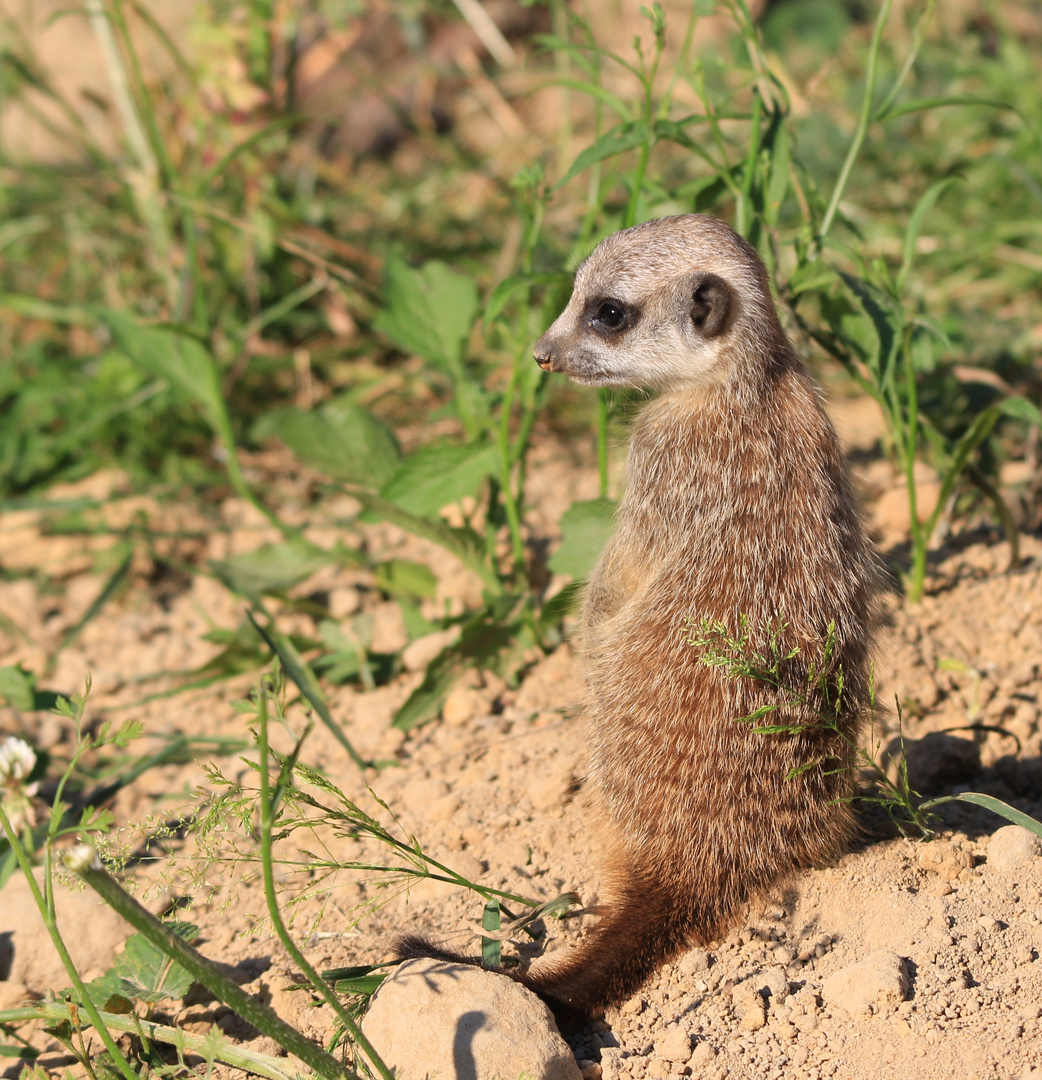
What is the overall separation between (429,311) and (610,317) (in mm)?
1042

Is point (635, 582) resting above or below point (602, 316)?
below

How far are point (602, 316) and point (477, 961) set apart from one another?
153cm

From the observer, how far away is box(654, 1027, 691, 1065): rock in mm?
2010

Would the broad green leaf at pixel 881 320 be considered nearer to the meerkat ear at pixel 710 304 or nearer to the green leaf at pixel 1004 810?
the meerkat ear at pixel 710 304

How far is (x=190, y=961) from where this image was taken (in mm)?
1646

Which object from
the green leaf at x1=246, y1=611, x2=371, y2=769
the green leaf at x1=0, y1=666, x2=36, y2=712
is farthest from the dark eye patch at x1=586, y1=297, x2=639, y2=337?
the green leaf at x1=0, y1=666, x2=36, y2=712

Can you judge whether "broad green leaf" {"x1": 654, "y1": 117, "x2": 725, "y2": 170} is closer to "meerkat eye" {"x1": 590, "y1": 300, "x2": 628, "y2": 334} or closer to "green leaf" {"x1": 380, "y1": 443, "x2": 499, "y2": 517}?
"meerkat eye" {"x1": 590, "y1": 300, "x2": 628, "y2": 334}

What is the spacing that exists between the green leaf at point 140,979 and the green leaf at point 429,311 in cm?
197

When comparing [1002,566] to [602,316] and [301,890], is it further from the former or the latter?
[301,890]

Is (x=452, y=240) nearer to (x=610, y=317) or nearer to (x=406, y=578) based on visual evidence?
(x=406, y=578)

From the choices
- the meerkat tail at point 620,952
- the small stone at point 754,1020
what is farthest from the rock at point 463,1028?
the small stone at point 754,1020

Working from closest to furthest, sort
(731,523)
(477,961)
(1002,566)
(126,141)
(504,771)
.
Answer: (477,961), (731,523), (504,771), (1002,566), (126,141)

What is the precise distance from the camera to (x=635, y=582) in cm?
267

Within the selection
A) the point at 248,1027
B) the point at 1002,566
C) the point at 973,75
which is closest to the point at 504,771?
the point at 248,1027
